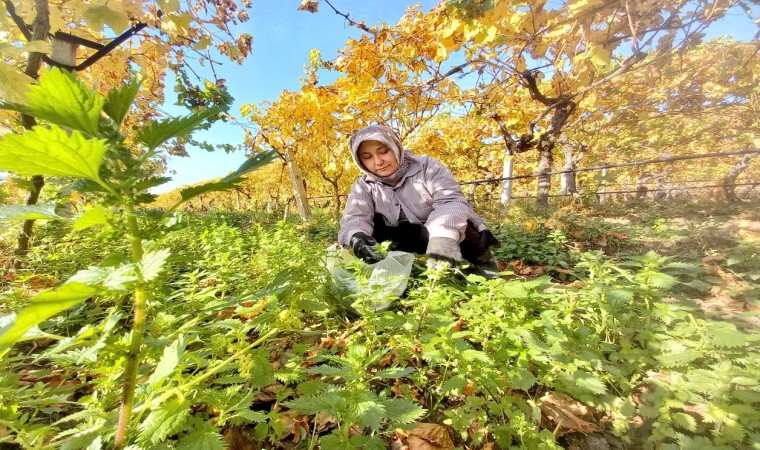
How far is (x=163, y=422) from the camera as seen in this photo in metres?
0.67

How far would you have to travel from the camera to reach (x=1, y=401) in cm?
93

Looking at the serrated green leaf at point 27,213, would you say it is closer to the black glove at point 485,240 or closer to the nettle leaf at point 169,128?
the nettle leaf at point 169,128

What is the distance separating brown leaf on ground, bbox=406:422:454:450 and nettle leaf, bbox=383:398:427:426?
12.1 inches

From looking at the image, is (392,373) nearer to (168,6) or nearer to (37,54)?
(168,6)

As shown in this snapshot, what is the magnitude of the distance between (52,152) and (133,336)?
37 centimetres

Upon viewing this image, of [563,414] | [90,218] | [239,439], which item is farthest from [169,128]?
[563,414]

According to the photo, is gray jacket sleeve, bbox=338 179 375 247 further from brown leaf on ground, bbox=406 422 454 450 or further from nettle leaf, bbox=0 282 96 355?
nettle leaf, bbox=0 282 96 355

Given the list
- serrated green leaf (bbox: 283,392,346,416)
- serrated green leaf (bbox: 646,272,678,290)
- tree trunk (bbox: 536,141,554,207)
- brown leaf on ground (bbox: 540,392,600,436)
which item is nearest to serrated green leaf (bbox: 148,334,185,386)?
serrated green leaf (bbox: 283,392,346,416)

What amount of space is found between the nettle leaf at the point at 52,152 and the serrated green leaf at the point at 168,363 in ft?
1.27

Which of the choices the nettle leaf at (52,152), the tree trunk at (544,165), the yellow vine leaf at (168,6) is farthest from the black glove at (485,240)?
the tree trunk at (544,165)

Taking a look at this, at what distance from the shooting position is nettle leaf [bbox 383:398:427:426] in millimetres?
792

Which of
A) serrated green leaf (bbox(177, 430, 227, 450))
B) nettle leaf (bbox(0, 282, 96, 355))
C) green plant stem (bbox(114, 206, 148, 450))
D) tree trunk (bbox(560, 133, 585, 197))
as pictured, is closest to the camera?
nettle leaf (bbox(0, 282, 96, 355))

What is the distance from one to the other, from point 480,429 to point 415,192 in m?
1.94

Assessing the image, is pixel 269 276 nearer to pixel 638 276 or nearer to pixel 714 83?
pixel 638 276
